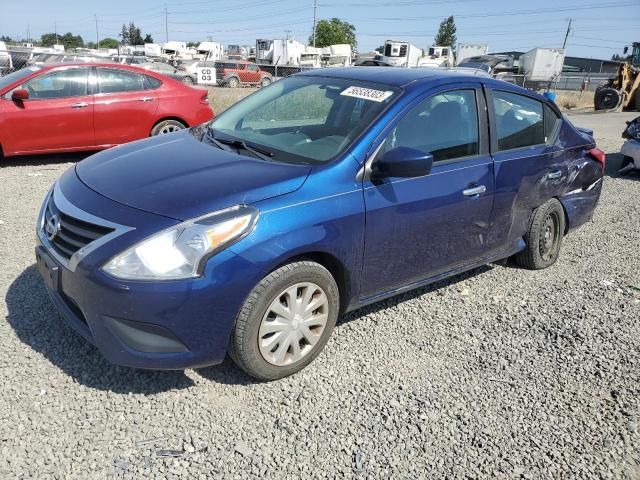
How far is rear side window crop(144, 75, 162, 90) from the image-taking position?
8273 millimetres

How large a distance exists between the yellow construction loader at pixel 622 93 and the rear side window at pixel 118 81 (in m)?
20.3

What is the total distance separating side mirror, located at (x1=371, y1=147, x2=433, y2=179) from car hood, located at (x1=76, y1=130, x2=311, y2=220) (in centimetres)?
44

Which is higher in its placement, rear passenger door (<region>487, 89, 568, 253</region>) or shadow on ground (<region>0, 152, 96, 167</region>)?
rear passenger door (<region>487, 89, 568, 253</region>)

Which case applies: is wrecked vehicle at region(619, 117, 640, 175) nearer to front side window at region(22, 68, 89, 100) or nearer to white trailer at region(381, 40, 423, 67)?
front side window at region(22, 68, 89, 100)

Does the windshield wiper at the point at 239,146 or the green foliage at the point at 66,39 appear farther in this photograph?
the green foliage at the point at 66,39

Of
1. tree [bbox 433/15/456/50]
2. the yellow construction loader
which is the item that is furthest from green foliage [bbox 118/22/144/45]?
the yellow construction loader

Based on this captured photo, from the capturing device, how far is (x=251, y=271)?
261cm

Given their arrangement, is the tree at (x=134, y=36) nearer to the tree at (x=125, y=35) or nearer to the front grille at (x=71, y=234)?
the tree at (x=125, y=35)

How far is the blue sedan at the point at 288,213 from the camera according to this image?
2.54m

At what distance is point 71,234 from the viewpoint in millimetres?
2756

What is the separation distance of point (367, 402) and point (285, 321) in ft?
A: 2.06

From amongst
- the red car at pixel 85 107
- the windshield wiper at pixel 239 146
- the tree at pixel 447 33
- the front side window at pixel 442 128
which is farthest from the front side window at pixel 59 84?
the tree at pixel 447 33

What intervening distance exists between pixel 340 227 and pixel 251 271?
60cm

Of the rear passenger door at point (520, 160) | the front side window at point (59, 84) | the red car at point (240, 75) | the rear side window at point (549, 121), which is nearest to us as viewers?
the rear passenger door at point (520, 160)
